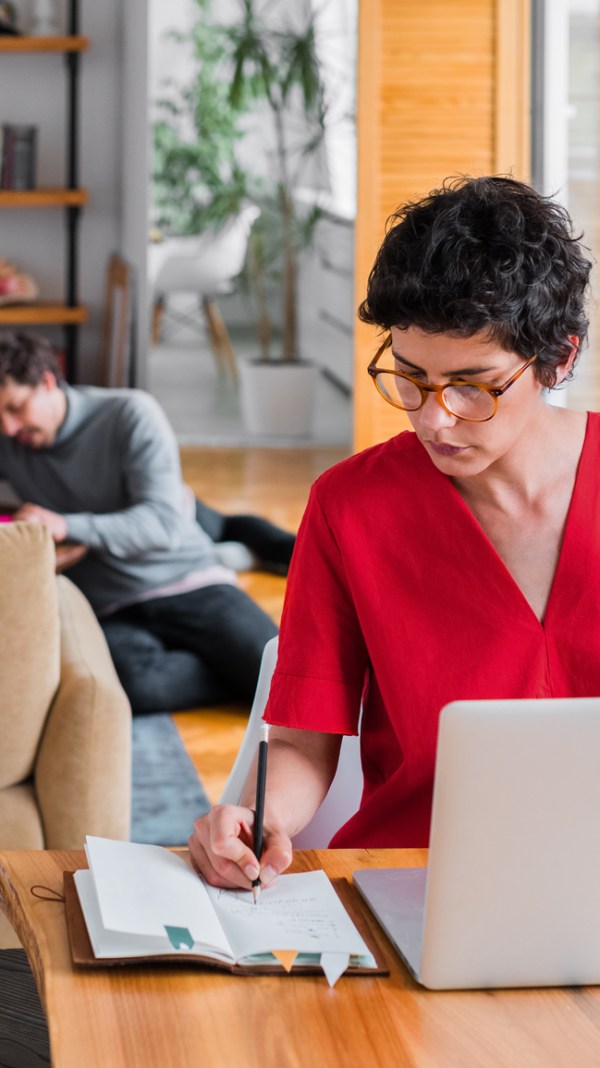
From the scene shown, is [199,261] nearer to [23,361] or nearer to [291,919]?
[23,361]

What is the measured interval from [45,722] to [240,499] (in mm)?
3758

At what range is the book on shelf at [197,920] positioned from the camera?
1.03 meters

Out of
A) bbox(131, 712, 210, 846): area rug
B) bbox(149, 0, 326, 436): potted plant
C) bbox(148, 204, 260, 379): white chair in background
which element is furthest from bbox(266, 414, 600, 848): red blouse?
bbox(148, 204, 260, 379): white chair in background

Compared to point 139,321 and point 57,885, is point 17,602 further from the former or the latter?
point 139,321

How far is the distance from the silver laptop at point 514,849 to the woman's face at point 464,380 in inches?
15.2

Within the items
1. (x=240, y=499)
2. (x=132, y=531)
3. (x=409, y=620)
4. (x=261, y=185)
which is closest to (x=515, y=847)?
(x=409, y=620)

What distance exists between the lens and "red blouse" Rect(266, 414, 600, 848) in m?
1.33

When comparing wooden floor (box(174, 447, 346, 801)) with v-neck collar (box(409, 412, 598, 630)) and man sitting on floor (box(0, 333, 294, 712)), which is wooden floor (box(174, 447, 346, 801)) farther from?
v-neck collar (box(409, 412, 598, 630))

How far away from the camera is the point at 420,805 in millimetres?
1378

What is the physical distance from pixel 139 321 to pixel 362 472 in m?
5.11

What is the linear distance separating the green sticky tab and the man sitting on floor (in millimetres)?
2413

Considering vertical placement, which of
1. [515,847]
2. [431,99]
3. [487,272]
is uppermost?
[431,99]

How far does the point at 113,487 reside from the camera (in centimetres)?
364

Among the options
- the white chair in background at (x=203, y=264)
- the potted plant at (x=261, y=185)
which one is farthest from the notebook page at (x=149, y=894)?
the white chair in background at (x=203, y=264)
